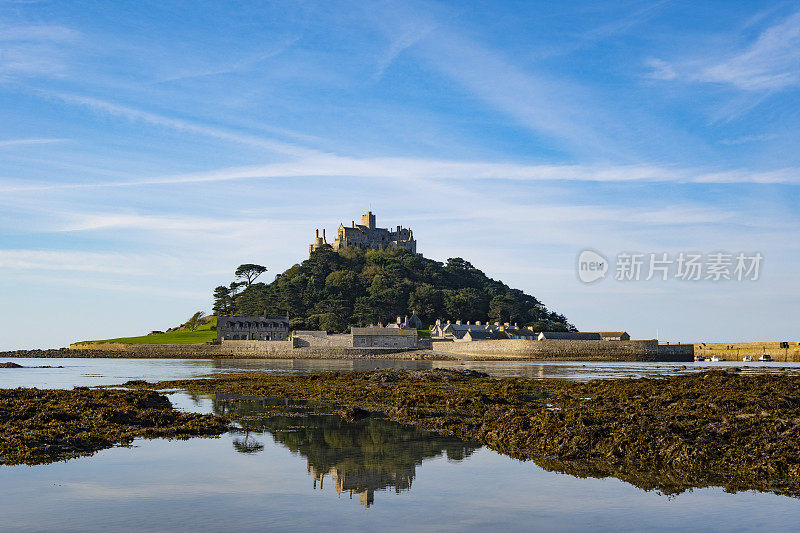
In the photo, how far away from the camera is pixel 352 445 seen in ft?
50.3

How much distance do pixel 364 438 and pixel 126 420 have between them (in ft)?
23.3

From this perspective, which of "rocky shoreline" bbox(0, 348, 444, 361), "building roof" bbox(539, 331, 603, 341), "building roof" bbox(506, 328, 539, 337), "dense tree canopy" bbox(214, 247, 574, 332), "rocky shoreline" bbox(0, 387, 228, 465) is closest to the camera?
"rocky shoreline" bbox(0, 387, 228, 465)

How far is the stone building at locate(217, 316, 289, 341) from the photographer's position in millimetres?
108688

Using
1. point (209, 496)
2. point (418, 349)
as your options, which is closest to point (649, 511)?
point (209, 496)

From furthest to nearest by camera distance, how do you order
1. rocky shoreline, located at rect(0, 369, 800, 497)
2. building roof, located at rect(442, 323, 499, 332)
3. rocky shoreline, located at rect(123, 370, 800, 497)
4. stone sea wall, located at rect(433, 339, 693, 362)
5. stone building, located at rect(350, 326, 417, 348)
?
building roof, located at rect(442, 323, 499, 332) < stone building, located at rect(350, 326, 417, 348) < stone sea wall, located at rect(433, 339, 693, 362) < rocky shoreline, located at rect(0, 369, 800, 497) < rocky shoreline, located at rect(123, 370, 800, 497)

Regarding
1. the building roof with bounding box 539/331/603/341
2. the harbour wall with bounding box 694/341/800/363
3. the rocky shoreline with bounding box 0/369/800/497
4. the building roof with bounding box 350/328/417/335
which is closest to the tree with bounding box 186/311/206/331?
the building roof with bounding box 350/328/417/335

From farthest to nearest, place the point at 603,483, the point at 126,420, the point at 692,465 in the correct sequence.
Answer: the point at 126,420
the point at 692,465
the point at 603,483

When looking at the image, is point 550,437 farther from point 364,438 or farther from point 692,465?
point 364,438

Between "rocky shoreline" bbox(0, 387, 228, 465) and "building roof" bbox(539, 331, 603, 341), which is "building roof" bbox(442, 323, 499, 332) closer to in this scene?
"building roof" bbox(539, 331, 603, 341)

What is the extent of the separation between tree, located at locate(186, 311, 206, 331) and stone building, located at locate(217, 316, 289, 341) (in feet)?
94.2

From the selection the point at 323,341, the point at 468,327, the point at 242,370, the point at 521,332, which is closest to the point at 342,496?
the point at 242,370

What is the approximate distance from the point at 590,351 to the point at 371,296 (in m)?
48.7

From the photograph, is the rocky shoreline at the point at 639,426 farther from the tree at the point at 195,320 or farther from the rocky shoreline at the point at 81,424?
the tree at the point at 195,320

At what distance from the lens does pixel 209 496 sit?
35.8 ft
